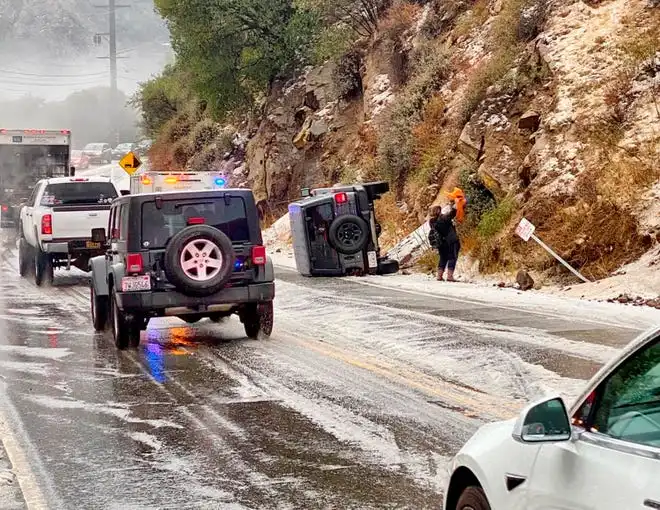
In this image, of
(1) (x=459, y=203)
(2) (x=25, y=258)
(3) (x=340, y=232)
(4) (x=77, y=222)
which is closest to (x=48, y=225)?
(4) (x=77, y=222)

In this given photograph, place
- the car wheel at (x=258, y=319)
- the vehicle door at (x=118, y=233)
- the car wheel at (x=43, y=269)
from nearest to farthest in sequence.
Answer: the vehicle door at (x=118, y=233) < the car wheel at (x=258, y=319) < the car wheel at (x=43, y=269)

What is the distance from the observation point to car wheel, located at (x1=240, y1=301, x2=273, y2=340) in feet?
44.4

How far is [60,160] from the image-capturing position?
37.7m

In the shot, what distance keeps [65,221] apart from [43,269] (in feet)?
4.31

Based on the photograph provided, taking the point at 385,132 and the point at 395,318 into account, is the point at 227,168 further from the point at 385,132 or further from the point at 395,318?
the point at 395,318

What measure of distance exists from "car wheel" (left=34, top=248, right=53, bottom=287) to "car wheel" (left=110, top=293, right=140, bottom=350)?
9.07 meters

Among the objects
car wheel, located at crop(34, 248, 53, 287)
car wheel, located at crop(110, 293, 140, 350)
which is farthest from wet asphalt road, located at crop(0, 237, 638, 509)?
car wheel, located at crop(34, 248, 53, 287)

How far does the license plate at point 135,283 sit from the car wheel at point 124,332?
36cm

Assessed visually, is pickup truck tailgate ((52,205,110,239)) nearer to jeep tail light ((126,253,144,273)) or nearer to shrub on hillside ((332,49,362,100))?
jeep tail light ((126,253,144,273))

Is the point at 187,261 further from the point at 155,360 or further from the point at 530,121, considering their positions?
the point at 530,121

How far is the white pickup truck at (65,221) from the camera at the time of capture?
69.7ft

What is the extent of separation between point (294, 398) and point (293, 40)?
2922cm

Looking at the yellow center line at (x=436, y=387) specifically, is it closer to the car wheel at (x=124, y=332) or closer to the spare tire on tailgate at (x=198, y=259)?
the spare tire on tailgate at (x=198, y=259)

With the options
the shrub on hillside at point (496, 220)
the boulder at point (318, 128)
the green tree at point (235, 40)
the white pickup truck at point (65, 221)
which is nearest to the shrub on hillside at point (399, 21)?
the boulder at point (318, 128)
